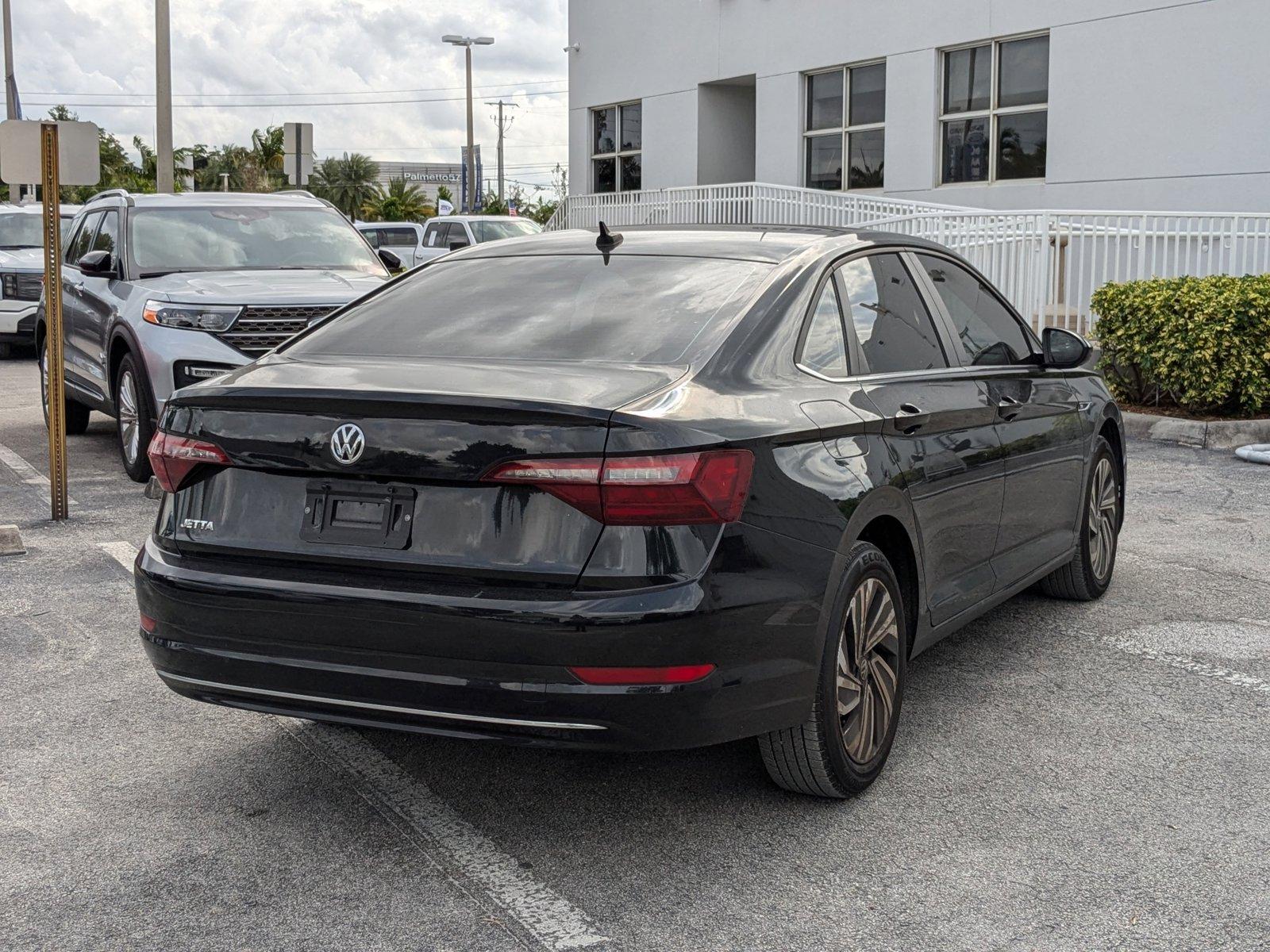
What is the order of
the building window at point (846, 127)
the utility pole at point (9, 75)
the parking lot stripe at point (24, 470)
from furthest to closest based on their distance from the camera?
the utility pole at point (9, 75), the building window at point (846, 127), the parking lot stripe at point (24, 470)

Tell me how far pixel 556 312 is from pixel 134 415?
5949mm

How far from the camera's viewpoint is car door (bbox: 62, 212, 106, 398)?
10.8 m

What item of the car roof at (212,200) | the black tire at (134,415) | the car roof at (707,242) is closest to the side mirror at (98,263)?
the car roof at (212,200)

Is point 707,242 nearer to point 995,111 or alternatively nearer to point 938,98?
point 995,111

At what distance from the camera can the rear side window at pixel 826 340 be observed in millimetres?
4309

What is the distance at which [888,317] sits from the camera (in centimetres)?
482

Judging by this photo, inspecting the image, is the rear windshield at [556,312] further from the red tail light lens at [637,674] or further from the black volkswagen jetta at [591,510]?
the red tail light lens at [637,674]

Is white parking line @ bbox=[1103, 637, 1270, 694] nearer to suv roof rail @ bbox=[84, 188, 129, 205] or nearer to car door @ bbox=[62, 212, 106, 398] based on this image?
car door @ bbox=[62, 212, 106, 398]

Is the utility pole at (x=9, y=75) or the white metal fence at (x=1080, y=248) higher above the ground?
the utility pole at (x=9, y=75)

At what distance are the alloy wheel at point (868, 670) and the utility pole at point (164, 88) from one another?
17696 millimetres

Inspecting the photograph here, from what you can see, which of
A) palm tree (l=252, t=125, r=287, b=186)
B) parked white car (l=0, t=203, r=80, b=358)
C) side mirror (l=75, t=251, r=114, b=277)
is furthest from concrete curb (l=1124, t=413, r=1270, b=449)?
palm tree (l=252, t=125, r=287, b=186)

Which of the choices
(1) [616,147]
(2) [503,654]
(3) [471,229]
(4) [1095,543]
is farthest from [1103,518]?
(1) [616,147]

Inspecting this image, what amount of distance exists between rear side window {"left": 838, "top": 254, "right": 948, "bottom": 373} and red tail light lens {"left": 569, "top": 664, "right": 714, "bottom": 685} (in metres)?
1.36

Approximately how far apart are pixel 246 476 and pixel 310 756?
111 centimetres
